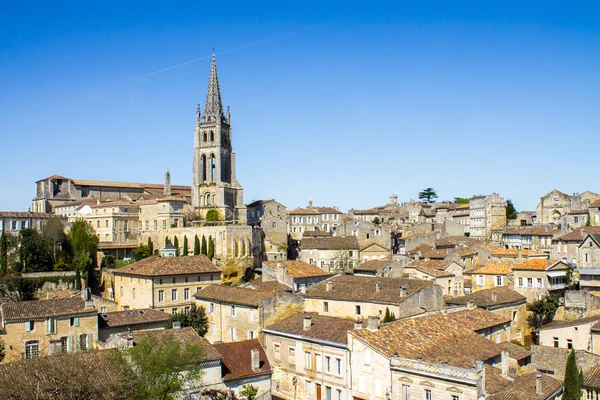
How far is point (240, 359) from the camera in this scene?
36281 millimetres

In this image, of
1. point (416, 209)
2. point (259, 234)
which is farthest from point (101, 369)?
point (416, 209)

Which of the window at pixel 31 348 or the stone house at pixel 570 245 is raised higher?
the stone house at pixel 570 245

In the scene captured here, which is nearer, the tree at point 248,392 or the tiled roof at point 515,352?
the tree at point 248,392

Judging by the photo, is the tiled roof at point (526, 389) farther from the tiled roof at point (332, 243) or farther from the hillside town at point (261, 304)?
the tiled roof at point (332, 243)

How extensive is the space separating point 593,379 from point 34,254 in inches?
2174

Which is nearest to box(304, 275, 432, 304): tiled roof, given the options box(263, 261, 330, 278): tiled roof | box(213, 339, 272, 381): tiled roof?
box(263, 261, 330, 278): tiled roof

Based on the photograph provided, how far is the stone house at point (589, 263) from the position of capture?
51219mm

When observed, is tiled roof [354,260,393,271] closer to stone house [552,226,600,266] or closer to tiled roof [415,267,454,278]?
tiled roof [415,267,454,278]

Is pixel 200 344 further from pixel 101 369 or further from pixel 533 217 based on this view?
pixel 533 217

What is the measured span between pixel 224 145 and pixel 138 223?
18.2m

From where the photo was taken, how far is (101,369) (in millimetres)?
27891

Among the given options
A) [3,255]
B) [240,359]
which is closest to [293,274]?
[240,359]

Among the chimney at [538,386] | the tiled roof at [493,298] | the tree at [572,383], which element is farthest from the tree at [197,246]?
the chimney at [538,386]

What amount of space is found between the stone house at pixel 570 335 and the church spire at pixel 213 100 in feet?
197
